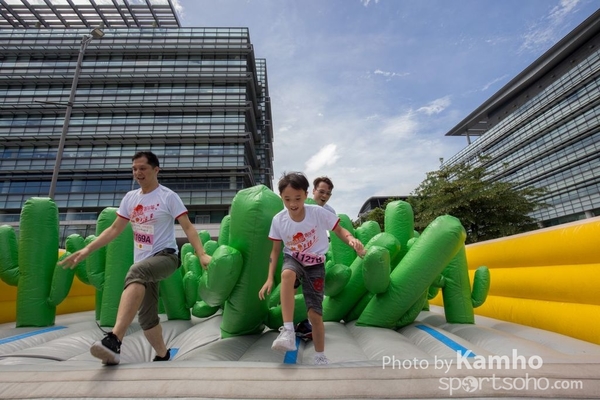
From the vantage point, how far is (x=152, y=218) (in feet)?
6.25

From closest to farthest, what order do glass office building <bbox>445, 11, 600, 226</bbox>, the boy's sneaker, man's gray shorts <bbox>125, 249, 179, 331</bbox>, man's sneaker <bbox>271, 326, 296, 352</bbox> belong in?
man's sneaker <bbox>271, 326, 296, 352</bbox>
man's gray shorts <bbox>125, 249, 179, 331</bbox>
the boy's sneaker
glass office building <bbox>445, 11, 600, 226</bbox>

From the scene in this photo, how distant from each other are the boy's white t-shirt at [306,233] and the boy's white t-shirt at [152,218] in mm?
601

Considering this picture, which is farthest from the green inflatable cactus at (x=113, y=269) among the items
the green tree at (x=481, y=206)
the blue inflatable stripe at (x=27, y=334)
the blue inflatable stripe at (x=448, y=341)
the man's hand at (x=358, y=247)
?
the green tree at (x=481, y=206)

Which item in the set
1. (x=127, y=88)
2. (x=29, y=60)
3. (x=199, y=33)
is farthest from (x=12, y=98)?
(x=199, y=33)

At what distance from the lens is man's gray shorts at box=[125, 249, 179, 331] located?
5.60 ft

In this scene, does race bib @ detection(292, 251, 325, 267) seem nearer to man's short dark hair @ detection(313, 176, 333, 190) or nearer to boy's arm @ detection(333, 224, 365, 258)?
boy's arm @ detection(333, 224, 365, 258)

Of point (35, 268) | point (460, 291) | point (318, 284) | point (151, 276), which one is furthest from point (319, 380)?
point (35, 268)

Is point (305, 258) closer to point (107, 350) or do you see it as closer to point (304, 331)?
point (304, 331)

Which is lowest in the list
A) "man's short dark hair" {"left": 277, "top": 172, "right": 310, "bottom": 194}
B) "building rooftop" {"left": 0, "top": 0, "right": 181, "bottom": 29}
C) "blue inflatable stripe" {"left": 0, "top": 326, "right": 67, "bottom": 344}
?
"blue inflatable stripe" {"left": 0, "top": 326, "right": 67, "bottom": 344}

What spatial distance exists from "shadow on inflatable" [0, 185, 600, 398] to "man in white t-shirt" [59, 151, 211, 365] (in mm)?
233

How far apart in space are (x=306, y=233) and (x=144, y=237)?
967 millimetres

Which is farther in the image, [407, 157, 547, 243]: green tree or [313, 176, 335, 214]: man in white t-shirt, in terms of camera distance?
[407, 157, 547, 243]: green tree

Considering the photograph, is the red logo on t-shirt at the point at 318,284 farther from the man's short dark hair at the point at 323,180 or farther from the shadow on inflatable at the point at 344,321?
the man's short dark hair at the point at 323,180

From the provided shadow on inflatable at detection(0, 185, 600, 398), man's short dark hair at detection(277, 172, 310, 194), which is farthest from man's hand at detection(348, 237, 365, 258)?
shadow on inflatable at detection(0, 185, 600, 398)
